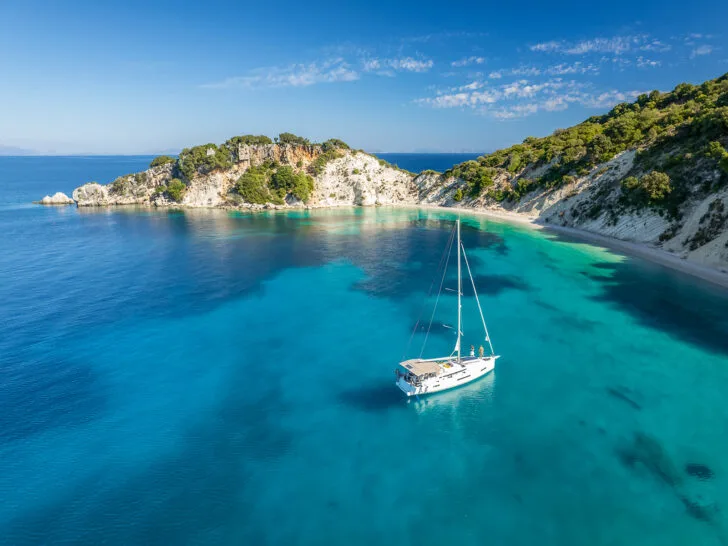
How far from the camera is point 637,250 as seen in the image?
63.9 m

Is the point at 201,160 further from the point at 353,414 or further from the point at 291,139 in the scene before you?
the point at 353,414

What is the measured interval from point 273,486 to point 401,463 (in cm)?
734

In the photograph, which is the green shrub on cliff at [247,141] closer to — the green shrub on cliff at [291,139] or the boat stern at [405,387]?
the green shrub on cliff at [291,139]

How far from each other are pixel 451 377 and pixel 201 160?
128 m

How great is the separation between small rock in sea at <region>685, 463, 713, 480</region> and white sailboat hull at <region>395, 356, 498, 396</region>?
42.7 feet

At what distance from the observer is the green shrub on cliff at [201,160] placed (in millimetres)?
129250

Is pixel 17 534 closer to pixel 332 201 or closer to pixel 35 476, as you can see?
pixel 35 476

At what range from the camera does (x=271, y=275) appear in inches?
2319

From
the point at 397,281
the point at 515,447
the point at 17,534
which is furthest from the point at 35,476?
the point at 397,281

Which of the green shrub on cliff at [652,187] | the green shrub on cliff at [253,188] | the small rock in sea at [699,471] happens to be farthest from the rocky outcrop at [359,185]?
the small rock in sea at [699,471]

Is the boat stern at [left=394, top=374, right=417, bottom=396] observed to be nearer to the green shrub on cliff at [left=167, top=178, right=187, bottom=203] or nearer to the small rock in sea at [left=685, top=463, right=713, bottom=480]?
the small rock in sea at [left=685, top=463, right=713, bottom=480]

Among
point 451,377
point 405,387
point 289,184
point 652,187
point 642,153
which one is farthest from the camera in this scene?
point 289,184

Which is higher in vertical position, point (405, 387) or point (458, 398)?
point (405, 387)

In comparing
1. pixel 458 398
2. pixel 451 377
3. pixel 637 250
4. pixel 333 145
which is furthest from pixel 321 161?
pixel 458 398
